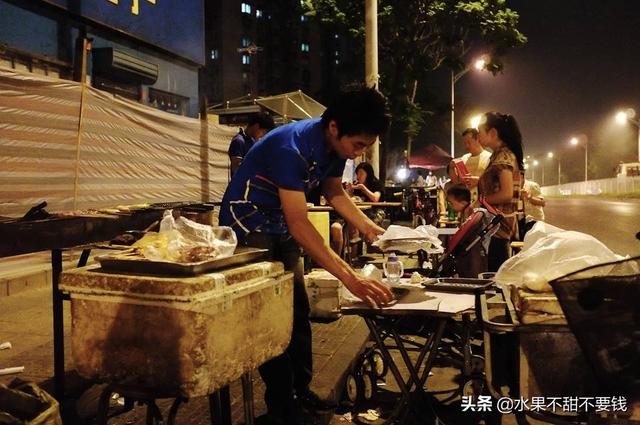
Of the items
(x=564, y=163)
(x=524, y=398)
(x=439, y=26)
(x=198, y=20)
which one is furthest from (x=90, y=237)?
(x=564, y=163)

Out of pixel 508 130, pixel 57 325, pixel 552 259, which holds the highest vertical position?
pixel 508 130

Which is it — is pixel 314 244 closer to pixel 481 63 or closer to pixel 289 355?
pixel 289 355

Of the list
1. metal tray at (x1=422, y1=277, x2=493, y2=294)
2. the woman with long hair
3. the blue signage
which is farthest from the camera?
the blue signage

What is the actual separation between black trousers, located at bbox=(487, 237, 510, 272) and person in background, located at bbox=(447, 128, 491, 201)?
7.31ft

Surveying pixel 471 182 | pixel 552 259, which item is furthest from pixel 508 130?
pixel 552 259

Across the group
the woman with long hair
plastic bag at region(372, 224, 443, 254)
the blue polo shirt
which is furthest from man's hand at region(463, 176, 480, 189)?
the blue polo shirt

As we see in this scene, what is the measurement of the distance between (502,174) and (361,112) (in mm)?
2457

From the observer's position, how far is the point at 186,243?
2223 millimetres

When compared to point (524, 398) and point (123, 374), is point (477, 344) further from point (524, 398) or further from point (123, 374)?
point (123, 374)

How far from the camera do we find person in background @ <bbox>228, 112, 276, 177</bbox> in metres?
7.76

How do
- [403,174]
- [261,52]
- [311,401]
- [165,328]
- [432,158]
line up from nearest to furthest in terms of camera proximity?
[165,328]
[311,401]
[432,158]
[403,174]
[261,52]

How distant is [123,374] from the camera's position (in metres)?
2.02

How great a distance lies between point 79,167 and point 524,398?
6508 millimetres

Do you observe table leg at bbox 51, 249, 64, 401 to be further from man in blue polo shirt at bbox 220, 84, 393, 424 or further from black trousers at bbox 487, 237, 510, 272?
black trousers at bbox 487, 237, 510, 272
